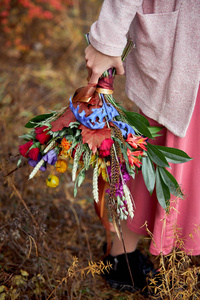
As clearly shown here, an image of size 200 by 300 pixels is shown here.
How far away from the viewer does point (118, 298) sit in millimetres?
1322

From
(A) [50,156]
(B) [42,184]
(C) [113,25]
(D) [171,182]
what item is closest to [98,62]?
(C) [113,25]

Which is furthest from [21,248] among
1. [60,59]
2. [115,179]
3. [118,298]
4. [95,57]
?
[60,59]

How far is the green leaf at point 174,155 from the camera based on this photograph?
39.6 inches

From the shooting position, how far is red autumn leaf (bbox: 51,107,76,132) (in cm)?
89

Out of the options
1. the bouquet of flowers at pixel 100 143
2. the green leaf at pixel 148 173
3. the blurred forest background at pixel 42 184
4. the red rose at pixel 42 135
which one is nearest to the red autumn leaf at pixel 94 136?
the bouquet of flowers at pixel 100 143

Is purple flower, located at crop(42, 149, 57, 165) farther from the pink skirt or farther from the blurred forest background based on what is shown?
the pink skirt

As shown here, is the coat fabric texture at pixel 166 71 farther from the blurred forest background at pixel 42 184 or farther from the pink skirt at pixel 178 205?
the blurred forest background at pixel 42 184

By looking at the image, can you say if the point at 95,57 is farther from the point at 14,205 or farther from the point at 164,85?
the point at 14,205

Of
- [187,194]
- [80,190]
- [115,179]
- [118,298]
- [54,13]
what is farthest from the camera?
[54,13]

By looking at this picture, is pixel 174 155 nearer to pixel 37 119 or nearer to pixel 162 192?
pixel 162 192

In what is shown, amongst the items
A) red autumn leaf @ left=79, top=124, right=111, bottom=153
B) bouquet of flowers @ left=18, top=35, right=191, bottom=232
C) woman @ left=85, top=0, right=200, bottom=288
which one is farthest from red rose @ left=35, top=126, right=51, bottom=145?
woman @ left=85, top=0, right=200, bottom=288

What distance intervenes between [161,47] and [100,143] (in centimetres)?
37

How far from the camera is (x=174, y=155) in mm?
1020

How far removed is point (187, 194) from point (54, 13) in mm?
3337
